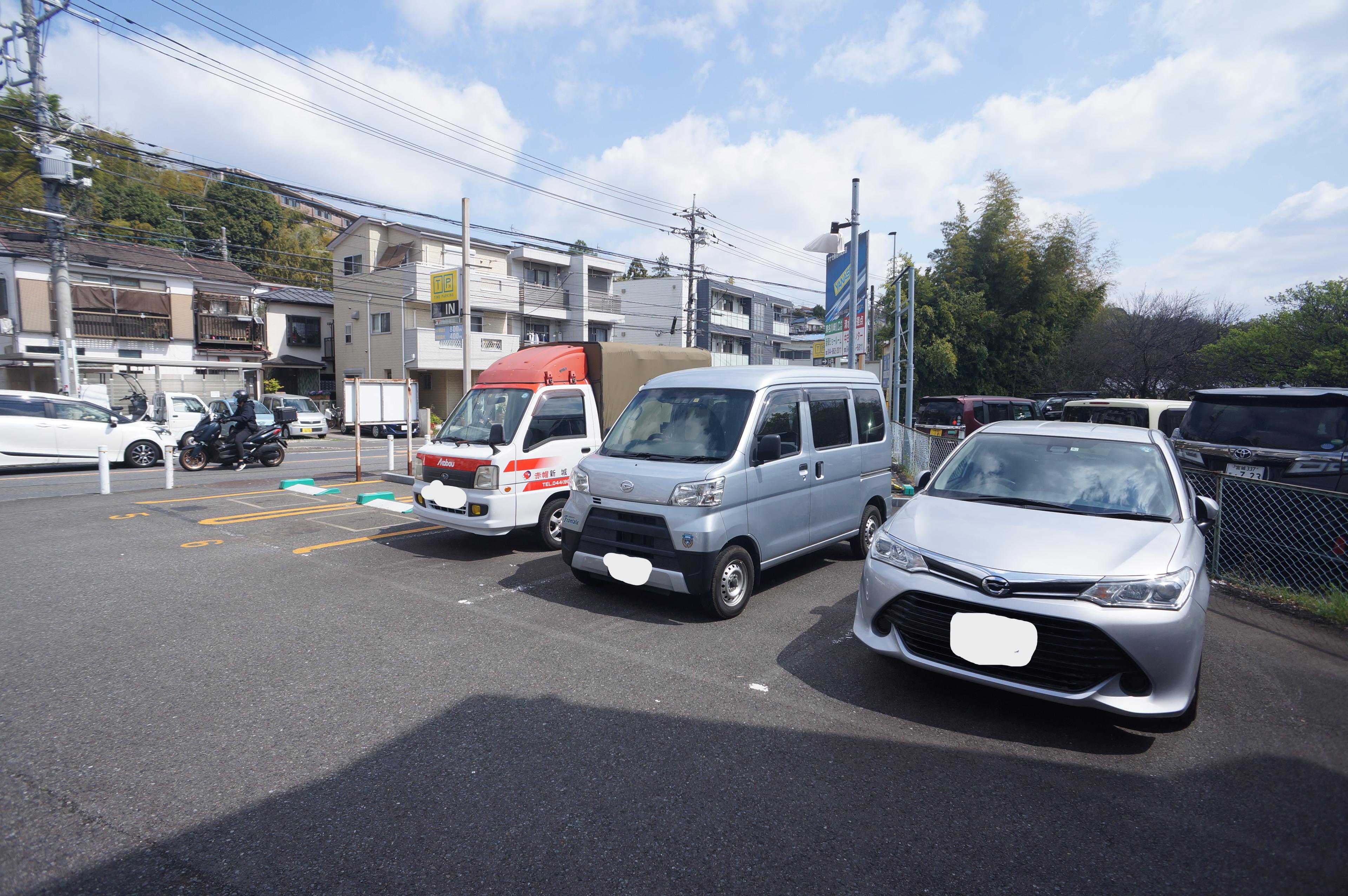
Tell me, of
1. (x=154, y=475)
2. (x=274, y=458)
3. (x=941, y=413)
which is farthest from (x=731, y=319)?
(x=154, y=475)

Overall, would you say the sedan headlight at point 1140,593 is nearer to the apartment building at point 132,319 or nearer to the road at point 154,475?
the road at point 154,475

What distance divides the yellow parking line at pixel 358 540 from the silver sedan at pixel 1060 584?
6132 millimetres

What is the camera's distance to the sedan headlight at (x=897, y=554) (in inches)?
158

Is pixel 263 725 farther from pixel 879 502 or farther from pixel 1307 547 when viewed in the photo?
pixel 1307 547

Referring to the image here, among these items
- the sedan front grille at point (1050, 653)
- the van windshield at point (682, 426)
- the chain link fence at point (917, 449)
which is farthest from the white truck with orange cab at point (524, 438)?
the chain link fence at point (917, 449)

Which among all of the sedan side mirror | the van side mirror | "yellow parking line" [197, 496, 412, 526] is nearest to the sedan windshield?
the sedan side mirror

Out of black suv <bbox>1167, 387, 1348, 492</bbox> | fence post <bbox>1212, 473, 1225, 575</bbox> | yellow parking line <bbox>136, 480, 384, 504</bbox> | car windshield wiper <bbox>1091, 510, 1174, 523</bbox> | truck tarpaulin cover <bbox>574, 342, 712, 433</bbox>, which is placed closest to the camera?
car windshield wiper <bbox>1091, 510, 1174, 523</bbox>

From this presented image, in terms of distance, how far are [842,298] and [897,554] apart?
467 inches

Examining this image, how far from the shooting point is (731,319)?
49156 millimetres

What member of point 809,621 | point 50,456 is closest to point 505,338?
point 50,456

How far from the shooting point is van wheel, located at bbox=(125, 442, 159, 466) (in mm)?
15148

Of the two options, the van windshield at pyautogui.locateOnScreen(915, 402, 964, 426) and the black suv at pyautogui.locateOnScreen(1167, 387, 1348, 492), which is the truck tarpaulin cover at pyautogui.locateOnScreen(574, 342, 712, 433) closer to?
the black suv at pyautogui.locateOnScreen(1167, 387, 1348, 492)

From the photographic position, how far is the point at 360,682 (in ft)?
14.0

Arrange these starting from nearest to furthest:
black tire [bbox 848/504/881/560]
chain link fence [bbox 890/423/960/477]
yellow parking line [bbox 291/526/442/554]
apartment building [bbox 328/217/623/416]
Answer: black tire [bbox 848/504/881/560]
yellow parking line [bbox 291/526/442/554]
chain link fence [bbox 890/423/960/477]
apartment building [bbox 328/217/623/416]
